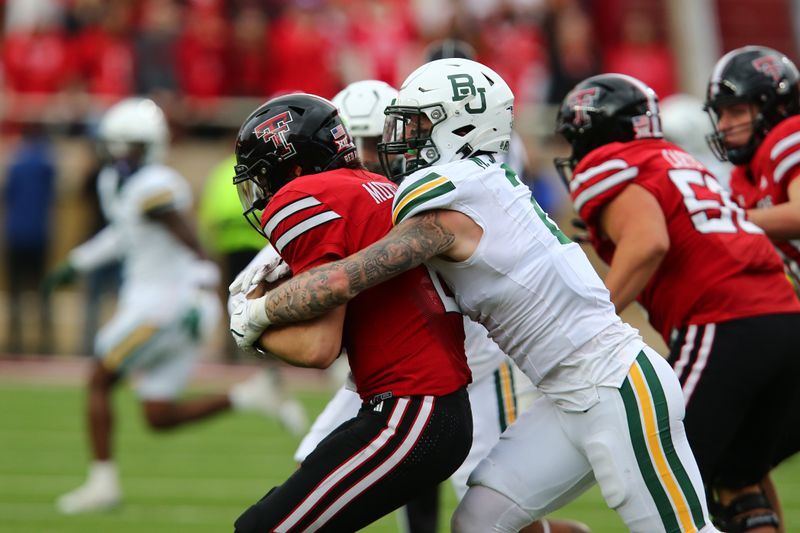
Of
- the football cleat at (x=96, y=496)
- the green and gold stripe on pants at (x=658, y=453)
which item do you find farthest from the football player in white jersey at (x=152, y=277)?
the green and gold stripe on pants at (x=658, y=453)

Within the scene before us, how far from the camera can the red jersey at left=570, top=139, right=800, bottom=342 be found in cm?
474

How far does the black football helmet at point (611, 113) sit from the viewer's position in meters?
4.94

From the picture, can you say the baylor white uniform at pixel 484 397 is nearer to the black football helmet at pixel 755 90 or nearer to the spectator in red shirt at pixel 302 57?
the black football helmet at pixel 755 90

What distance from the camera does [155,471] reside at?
27.6ft

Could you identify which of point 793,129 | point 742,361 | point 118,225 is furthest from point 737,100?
point 118,225

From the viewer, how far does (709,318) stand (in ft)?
15.8

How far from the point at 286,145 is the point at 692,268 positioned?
4.99 ft

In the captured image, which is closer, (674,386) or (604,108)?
(674,386)

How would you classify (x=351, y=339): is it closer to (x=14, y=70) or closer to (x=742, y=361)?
(x=742, y=361)

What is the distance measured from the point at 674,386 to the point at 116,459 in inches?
211

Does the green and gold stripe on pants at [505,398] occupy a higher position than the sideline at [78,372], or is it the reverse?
the green and gold stripe on pants at [505,398]

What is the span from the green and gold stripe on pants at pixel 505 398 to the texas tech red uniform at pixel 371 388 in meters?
1.14

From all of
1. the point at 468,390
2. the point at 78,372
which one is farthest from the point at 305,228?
the point at 78,372

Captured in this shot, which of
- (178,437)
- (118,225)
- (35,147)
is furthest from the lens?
(35,147)
